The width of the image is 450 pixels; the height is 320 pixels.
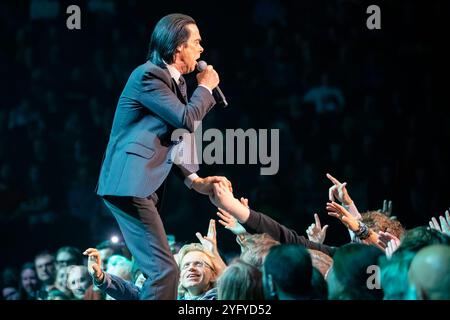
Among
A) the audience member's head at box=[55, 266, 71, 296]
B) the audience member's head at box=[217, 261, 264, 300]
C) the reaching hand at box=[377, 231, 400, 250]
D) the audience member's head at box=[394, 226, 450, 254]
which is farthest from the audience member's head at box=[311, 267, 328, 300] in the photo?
the audience member's head at box=[55, 266, 71, 296]

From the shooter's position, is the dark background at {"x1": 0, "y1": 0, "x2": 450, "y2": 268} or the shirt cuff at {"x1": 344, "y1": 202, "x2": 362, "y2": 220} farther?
the dark background at {"x1": 0, "y1": 0, "x2": 450, "y2": 268}

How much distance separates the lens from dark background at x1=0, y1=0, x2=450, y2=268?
236 inches

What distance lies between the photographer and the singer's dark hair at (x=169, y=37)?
3.24 m

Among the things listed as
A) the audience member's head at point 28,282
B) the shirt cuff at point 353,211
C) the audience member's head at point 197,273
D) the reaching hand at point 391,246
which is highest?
the shirt cuff at point 353,211

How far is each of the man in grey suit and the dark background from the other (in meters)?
2.60

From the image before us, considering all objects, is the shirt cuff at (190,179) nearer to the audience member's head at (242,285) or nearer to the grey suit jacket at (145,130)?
the grey suit jacket at (145,130)

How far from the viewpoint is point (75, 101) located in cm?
653

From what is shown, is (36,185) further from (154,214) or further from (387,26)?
(154,214)

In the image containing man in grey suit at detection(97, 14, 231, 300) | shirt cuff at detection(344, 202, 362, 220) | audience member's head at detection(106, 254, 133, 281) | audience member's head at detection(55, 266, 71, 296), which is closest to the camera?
man in grey suit at detection(97, 14, 231, 300)

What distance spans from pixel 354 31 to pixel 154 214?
3823 mm

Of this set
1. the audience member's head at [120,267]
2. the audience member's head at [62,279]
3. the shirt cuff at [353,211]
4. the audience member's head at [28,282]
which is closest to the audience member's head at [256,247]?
the shirt cuff at [353,211]

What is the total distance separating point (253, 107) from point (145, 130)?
3.26 m

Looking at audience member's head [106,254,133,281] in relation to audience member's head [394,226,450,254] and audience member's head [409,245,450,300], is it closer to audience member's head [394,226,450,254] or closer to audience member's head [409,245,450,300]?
audience member's head [394,226,450,254]

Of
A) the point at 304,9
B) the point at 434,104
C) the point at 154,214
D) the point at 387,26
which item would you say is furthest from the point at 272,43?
the point at 154,214
